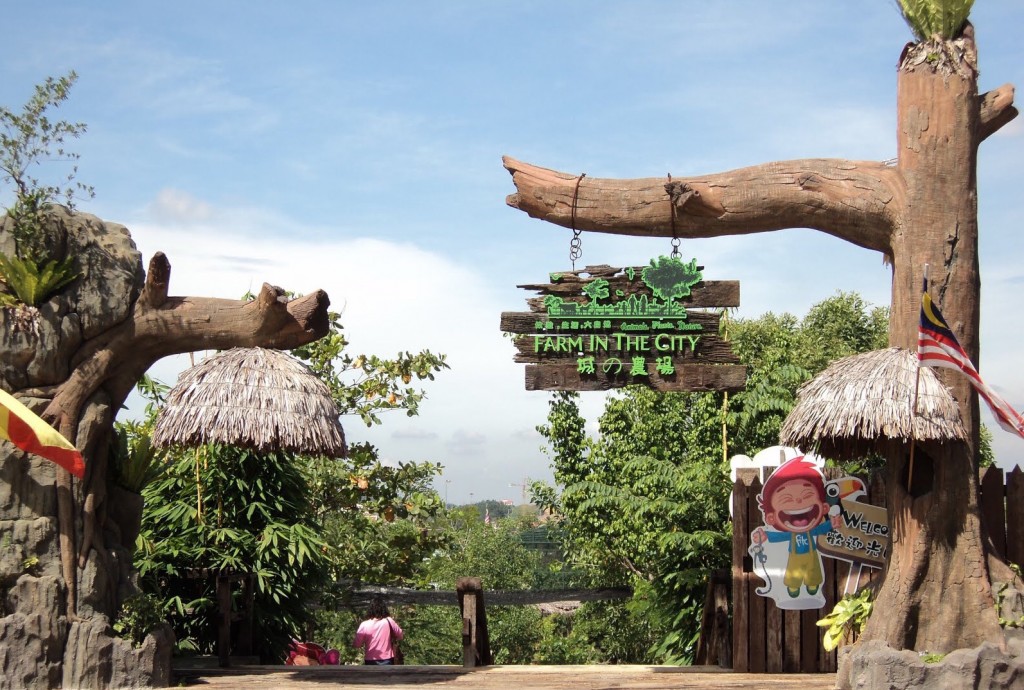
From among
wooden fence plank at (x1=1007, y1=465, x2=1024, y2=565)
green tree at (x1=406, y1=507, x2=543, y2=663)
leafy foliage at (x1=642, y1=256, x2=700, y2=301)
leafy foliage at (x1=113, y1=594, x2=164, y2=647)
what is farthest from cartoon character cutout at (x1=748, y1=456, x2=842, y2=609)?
green tree at (x1=406, y1=507, x2=543, y2=663)

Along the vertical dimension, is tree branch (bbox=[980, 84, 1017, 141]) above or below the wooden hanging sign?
above

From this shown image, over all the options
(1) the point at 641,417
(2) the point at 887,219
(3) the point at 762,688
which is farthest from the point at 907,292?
(1) the point at 641,417

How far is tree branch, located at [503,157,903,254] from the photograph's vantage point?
7992 millimetres

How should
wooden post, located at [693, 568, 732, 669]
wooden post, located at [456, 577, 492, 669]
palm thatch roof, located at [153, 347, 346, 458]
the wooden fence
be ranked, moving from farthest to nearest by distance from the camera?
wooden post, located at [456, 577, 492, 669] → wooden post, located at [693, 568, 732, 669] → the wooden fence → palm thatch roof, located at [153, 347, 346, 458]

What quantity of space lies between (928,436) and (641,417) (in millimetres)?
11050

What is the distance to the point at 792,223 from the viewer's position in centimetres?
826

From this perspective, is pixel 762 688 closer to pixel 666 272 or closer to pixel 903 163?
pixel 666 272

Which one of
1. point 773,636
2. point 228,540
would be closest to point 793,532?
point 773,636

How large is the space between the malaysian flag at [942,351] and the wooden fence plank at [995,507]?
101 centimetres

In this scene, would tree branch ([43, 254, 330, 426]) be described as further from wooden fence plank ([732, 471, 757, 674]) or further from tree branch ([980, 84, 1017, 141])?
tree branch ([980, 84, 1017, 141])

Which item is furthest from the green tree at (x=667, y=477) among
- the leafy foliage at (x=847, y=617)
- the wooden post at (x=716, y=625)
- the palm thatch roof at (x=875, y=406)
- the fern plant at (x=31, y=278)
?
the fern plant at (x=31, y=278)

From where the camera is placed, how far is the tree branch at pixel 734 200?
7992 mm

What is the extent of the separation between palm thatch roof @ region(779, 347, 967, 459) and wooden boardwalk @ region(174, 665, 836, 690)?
1.95 metres

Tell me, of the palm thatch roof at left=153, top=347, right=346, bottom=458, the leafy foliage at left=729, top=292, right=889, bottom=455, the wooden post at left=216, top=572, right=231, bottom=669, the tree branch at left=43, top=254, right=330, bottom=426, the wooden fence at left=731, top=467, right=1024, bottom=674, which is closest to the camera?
the palm thatch roof at left=153, top=347, right=346, bottom=458
